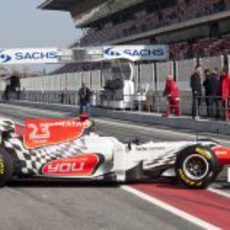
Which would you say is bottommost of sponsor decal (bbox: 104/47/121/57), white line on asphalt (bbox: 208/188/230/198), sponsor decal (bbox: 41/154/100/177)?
white line on asphalt (bbox: 208/188/230/198)

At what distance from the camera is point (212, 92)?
23656 mm

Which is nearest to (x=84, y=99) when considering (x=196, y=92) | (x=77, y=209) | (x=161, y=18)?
(x=196, y=92)

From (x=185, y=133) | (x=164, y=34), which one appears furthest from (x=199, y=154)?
(x=164, y=34)

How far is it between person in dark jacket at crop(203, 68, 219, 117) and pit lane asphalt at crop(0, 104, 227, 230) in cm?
1355

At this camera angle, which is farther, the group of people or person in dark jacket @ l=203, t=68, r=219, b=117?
person in dark jacket @ l=203, t=68, r=219, b=117

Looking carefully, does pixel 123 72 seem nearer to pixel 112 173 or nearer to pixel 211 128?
pixel 211 128

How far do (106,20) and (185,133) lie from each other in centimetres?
6581

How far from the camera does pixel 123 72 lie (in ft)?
120

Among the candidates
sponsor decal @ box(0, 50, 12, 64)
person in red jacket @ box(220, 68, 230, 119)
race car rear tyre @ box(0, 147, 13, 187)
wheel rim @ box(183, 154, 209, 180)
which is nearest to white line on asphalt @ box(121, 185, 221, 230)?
wheel rim @ box(183, 154, 209, 180)

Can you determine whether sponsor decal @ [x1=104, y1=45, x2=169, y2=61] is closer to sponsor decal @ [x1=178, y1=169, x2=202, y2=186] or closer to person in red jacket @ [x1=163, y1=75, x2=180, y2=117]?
person in red jacket @ [x1=163, y1=75, x2=180, y2=117]

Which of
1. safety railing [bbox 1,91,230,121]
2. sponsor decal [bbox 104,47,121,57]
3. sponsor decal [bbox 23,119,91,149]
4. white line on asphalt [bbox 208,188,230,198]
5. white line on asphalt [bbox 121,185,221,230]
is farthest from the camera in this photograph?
sponsor decal [bbox 104,47,121,57]

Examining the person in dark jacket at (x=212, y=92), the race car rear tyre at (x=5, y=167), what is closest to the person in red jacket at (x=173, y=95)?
the person in dark jacket at (x=212, y=92)

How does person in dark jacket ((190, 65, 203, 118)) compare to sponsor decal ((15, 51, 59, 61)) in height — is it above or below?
below

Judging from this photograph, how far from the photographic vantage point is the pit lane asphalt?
753 centimetres
